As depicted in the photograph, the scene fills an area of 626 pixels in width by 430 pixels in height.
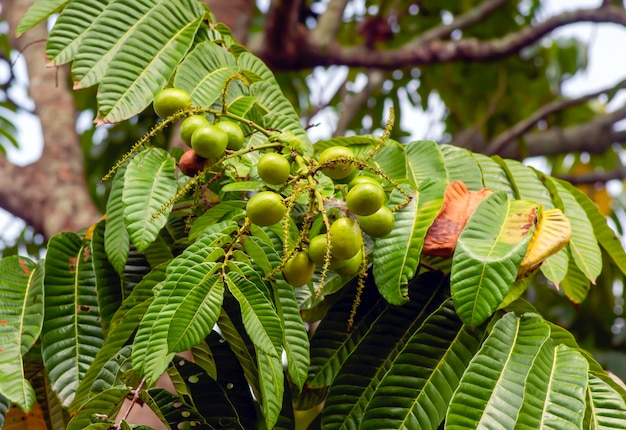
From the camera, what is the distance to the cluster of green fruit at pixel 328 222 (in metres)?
0.84

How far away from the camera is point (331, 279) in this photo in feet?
3.32

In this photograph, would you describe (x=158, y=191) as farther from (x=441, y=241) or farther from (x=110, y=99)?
(x=441, y=241)

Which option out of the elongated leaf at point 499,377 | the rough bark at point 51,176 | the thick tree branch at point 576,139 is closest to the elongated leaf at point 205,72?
the elongated leaf at point 499,377

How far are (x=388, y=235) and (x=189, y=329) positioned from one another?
1.05ft

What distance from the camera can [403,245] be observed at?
37.1 inches

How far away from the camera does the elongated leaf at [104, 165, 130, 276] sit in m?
1.02

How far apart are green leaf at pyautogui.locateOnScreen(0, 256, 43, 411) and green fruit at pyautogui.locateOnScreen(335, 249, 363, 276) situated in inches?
16.0

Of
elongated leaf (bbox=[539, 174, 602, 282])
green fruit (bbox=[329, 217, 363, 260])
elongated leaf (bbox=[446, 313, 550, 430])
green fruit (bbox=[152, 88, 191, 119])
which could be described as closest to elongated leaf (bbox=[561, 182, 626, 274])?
elongated leaf (bbox=[539, 174, 602, 282])

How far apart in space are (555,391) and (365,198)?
11.5 inches

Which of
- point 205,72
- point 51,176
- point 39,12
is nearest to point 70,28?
point 39,12

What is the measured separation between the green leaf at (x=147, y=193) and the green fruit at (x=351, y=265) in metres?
0.22

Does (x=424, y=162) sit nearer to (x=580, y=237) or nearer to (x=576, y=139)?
(x=580, y=237)

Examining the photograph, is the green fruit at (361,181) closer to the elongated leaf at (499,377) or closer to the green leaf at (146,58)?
the elongated leaf at (499,377)

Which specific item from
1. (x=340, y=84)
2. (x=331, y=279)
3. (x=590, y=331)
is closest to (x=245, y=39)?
(x=340, y=84)
